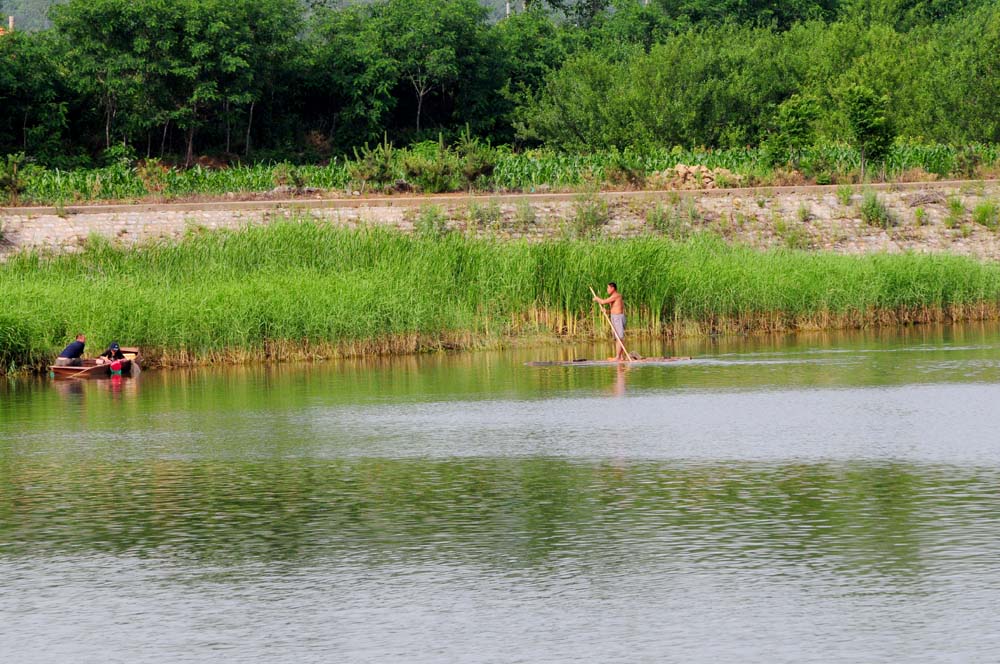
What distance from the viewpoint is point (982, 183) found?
4841cm

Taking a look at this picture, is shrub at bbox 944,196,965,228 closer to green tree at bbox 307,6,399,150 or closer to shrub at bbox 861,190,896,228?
shrub at bbox 861,190,896,228

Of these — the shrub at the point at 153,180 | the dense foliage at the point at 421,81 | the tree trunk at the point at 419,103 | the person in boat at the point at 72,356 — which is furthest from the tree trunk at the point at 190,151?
the person in boat at the point at 72,356

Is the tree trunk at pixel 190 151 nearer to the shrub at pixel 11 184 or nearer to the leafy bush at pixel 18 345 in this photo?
the shrub at pixel 11 184

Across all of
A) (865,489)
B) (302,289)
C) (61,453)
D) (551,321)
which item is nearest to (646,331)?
(551,321)

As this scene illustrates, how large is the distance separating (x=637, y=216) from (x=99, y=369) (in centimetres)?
2106

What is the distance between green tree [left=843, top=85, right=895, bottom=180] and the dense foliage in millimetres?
12072

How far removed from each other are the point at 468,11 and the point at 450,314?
55.2 metres

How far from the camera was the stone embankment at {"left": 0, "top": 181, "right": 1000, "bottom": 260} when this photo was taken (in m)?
43.1

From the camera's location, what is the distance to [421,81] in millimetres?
83125

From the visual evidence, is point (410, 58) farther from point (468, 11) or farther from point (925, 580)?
point (925, 580)

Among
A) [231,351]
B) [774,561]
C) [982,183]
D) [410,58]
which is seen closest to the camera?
[774,561]

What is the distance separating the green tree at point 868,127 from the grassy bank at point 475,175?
1.90 ft

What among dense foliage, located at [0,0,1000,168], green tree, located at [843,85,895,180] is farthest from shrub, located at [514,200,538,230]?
dense foliage, located at [0,0,1000,168]

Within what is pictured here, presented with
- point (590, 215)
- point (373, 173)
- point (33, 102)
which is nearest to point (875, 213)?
point (590, 215)
